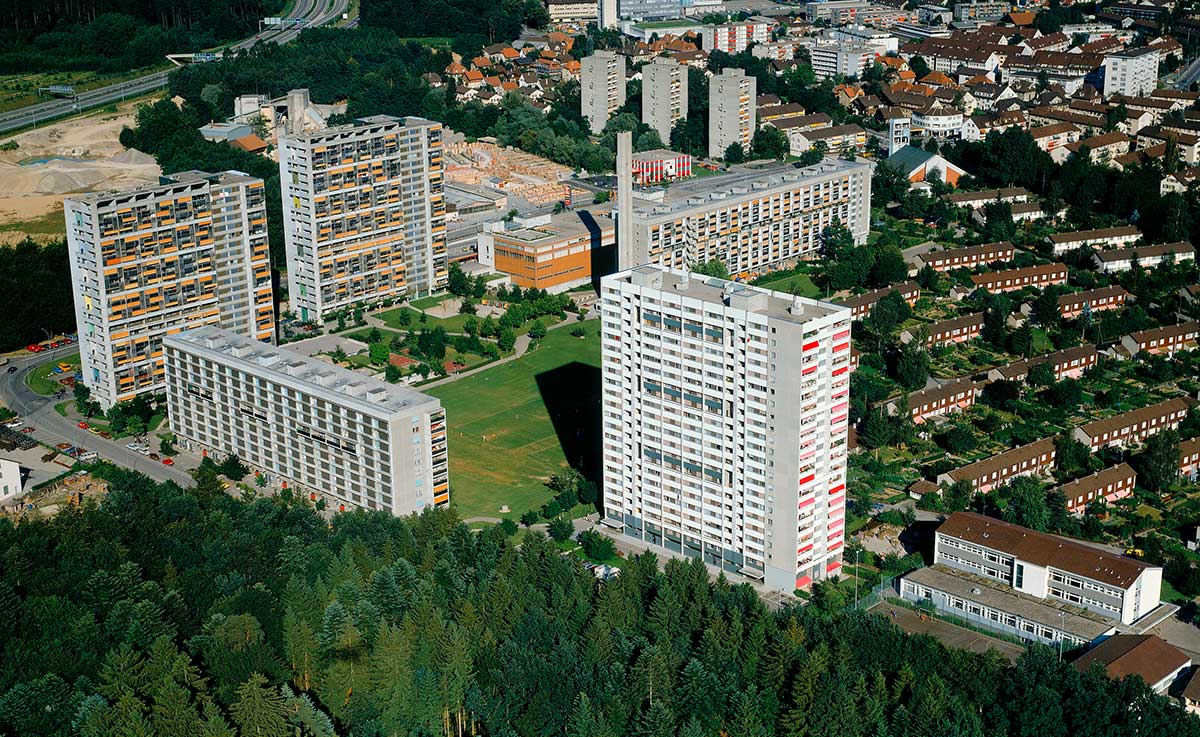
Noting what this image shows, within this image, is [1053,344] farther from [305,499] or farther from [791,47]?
[791,47]

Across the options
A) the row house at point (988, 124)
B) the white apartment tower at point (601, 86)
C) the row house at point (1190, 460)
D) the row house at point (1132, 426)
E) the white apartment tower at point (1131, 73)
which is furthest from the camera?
the white apartment tower at point (1131, 73)

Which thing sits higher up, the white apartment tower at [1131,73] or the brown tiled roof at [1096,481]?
the white apartment tower at [1131,73]

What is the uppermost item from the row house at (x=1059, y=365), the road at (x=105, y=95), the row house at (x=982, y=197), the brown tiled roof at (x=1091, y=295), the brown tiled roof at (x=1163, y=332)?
the road at (x=105, y=95)

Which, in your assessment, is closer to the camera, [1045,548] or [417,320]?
[1045,548]

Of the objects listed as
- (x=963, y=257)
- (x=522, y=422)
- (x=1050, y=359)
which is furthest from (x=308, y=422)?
(x=963, y=257)

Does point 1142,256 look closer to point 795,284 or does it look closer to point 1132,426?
point 795,284

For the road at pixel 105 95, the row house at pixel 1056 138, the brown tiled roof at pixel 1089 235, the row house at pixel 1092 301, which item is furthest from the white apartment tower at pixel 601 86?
the row house at pixel 1092 301

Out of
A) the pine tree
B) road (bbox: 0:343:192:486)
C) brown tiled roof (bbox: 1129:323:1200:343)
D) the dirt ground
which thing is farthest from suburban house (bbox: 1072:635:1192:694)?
the dirt ground

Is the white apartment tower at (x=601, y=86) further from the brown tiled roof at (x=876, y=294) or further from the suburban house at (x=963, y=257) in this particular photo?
the brown tiled roof at (x=876, y=294)
